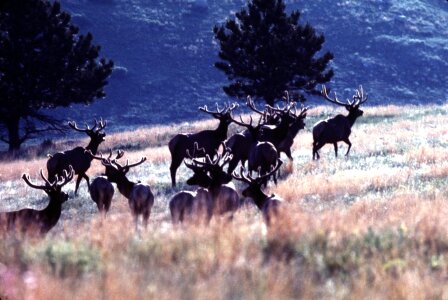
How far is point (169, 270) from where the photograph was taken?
6.16 metres

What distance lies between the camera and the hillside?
60.1m

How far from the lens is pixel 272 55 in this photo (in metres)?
34.0

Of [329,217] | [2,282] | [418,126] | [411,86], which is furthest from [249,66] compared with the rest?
[411,86]

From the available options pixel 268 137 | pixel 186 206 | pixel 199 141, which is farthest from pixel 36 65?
pixel 186 206

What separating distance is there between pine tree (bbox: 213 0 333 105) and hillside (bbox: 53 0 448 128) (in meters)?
21.6

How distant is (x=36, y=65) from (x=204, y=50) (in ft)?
126

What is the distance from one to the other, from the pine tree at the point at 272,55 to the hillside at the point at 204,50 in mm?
21622

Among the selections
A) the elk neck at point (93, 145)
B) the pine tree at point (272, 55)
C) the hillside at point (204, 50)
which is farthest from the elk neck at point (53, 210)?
the hillside at point (204, 50)

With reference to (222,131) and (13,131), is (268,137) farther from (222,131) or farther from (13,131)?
(13,131)

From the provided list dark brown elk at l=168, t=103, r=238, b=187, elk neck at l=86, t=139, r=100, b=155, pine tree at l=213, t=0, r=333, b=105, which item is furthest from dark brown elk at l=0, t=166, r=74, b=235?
pine tree at l=213, t=0, r=333, b=105

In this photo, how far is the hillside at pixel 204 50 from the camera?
6006 centimetres

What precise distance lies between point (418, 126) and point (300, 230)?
2156 cm

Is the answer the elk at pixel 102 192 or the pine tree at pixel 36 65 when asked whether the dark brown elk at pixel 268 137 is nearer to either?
the elk at pixel 102 192

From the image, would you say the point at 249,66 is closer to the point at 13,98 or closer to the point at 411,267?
the point at 13,98
